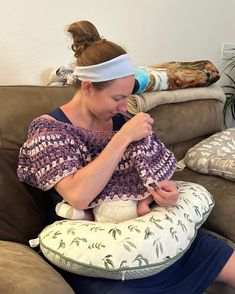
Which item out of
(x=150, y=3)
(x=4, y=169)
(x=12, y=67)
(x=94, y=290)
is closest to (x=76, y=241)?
(x=94, y=290)

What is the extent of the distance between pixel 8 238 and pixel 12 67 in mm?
823

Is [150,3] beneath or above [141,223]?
above

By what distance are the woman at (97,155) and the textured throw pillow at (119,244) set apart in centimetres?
6

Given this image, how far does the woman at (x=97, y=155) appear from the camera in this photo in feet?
4.08

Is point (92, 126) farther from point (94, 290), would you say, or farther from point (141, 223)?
point (94, 290)

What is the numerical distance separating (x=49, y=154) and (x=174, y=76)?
101 cm

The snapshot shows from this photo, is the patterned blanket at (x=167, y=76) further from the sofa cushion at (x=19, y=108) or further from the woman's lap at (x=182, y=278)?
the woman's lap at (x=182, y=278)

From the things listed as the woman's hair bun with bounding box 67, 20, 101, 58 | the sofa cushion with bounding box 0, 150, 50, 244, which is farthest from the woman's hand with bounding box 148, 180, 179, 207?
the woman's hair bun with bounding box 67, 20, 101, 58

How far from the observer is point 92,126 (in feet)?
4.73

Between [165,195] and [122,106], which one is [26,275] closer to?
[165,195]

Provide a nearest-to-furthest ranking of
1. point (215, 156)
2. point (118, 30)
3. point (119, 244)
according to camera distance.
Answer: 1. point (119, 244)
2. point (215, 156)
3. point (118, 30)

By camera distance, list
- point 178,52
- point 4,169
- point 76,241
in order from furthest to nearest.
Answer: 1. point 178,52
2. point 4,169
3. point 76,241

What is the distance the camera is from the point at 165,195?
1.28 meters

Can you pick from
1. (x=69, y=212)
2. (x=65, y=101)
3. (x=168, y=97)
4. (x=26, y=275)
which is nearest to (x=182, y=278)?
(x=69, y=212)
